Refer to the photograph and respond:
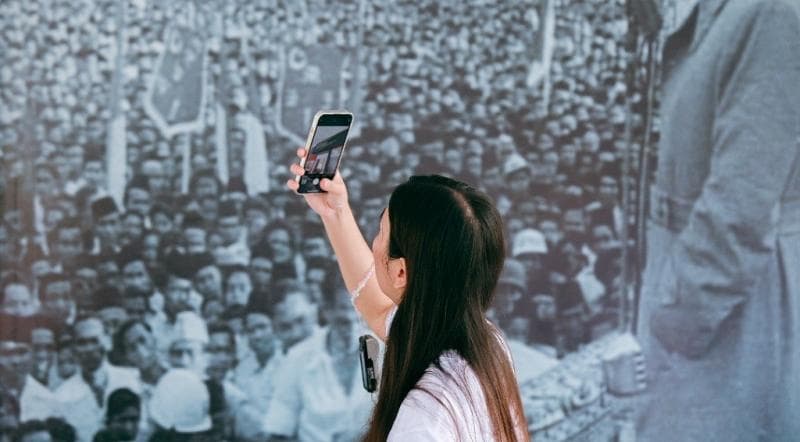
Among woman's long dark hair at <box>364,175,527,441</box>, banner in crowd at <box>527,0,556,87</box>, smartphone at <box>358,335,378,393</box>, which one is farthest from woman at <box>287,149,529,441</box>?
banner in crowd at <box>527,0,556,87</box>

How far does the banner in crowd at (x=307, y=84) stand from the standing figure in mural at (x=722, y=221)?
110cm

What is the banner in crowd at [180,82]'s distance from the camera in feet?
10.9

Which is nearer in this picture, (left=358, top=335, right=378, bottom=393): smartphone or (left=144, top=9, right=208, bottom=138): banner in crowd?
(left=358, top=335, right=378, bottom=393): smartphone

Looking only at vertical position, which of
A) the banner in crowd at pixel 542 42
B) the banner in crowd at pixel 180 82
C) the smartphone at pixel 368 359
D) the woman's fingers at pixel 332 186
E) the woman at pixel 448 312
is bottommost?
the smartphone at pixel 368 359

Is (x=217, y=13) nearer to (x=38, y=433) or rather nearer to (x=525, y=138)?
(x=525, y=138)

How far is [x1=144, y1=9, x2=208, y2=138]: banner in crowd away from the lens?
131 inches

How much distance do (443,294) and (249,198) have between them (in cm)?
188

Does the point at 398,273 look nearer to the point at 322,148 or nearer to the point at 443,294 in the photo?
the point at 443,294

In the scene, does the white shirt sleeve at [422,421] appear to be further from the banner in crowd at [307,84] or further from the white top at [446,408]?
the banner in crowd at [307,84]

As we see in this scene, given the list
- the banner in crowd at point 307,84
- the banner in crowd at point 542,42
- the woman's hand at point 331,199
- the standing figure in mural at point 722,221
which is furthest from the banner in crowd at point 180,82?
the standing figure in mural at point 722,221

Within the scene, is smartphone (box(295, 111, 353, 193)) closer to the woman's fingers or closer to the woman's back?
the woman's fingers

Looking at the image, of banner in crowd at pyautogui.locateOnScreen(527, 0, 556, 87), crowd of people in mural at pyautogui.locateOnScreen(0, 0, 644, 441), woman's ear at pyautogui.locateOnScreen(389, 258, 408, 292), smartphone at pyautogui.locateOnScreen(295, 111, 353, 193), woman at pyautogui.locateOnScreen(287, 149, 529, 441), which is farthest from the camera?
banner in crowd at pyautogui.locateOnScreen(527, 0, 556, 87)

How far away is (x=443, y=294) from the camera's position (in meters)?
1.58

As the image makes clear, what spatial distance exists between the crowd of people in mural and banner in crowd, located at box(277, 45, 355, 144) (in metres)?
0.02
